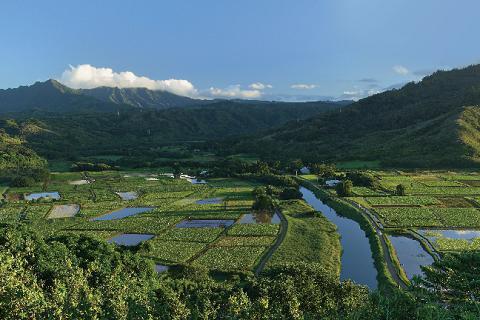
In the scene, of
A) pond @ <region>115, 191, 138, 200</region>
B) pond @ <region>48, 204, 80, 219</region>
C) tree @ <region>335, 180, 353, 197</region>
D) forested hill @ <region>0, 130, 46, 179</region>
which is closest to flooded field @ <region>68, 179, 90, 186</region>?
forested hill @ <region>0, 130, 46, 179</region>

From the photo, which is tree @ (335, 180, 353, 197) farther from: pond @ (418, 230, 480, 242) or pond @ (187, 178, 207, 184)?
pond @ (187, 178, 207, 184)

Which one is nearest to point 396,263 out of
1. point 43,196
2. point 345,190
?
point 345,190

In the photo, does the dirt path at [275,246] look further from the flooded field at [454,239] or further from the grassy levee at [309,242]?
the flooded field at [454,239]

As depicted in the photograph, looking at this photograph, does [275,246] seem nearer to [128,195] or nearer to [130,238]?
[130,238]

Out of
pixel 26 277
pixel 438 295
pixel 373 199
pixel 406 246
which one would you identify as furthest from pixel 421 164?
pixel 26 277

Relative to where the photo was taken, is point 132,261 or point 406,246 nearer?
point 132,261

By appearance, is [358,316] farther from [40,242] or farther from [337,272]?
[40,242]
